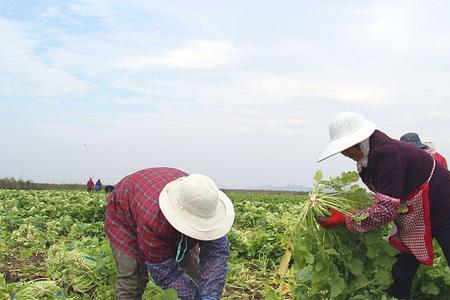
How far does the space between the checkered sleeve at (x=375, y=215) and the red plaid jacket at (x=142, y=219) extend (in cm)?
94

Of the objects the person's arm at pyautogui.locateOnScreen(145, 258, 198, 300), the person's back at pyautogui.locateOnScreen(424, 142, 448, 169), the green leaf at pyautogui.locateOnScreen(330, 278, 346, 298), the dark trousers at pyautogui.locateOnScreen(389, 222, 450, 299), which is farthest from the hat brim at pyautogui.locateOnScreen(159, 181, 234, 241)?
the person's back at pyautogui.locateOnScreen(424, 142, 448, 169)

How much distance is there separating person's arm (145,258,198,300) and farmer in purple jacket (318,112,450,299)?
2.81 feet

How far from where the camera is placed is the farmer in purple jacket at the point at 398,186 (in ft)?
9.94

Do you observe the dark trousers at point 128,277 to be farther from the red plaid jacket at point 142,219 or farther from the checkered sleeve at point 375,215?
the checkered sleeve at point 375,215

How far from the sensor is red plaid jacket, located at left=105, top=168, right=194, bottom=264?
2.94 metres

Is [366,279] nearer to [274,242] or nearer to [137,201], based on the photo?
[137,201]

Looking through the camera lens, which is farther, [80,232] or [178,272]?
[80,232]

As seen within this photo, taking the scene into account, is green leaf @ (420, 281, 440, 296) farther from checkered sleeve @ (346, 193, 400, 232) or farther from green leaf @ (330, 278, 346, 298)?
checkered sleeve @ (346, 193, 400, 232)

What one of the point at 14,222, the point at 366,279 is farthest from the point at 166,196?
the point at 14,222

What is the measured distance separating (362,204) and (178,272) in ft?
3.91

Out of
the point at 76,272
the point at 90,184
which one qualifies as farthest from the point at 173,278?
the point at 90,184

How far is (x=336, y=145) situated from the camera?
3096mm

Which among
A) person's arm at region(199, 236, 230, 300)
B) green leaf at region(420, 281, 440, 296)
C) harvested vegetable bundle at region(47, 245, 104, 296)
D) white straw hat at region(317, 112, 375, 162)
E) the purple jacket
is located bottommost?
harvested vegetable bundle at region(47, 245, 104, 296)

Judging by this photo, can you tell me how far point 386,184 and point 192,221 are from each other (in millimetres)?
1099
